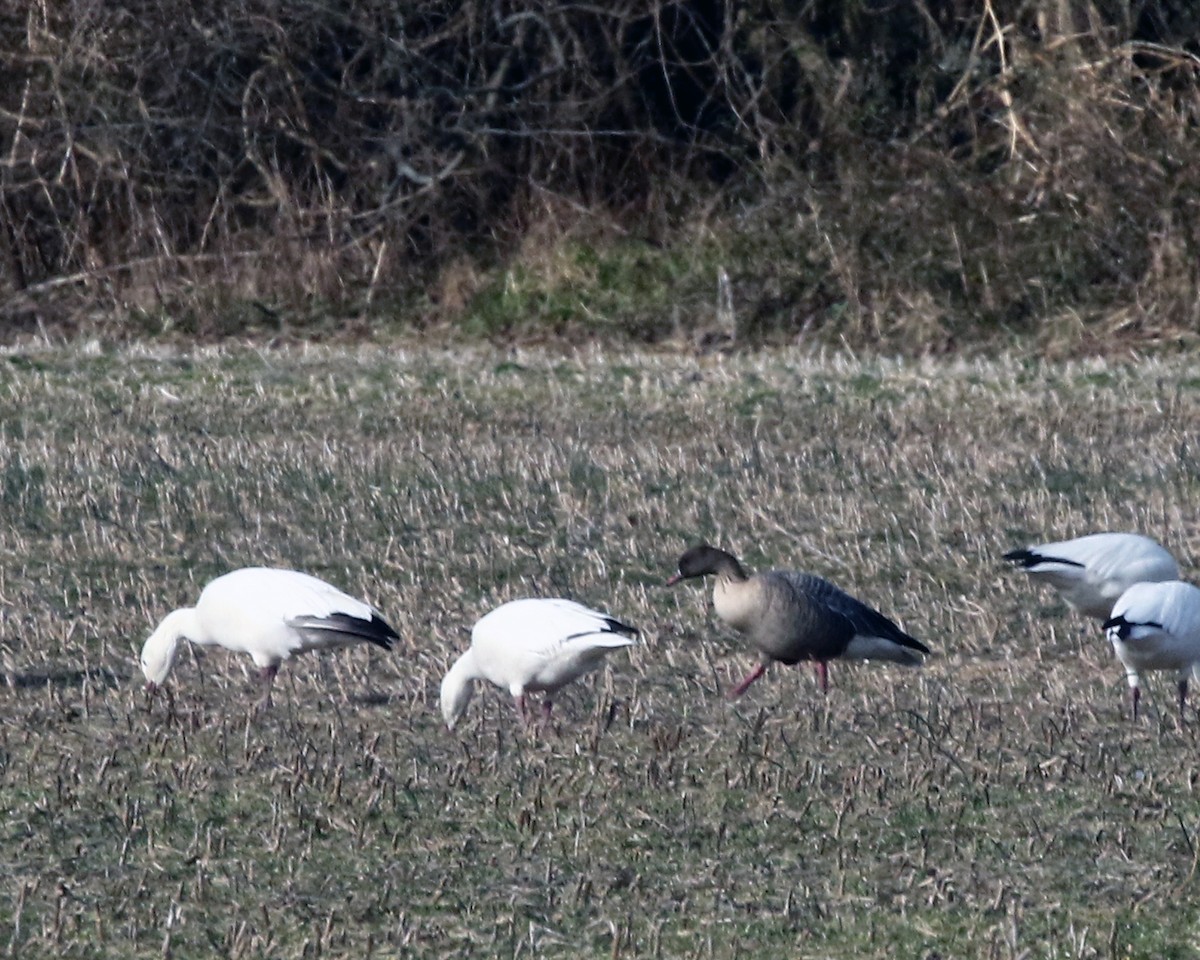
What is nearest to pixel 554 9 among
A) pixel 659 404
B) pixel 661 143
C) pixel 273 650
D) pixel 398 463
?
pixel 661 143

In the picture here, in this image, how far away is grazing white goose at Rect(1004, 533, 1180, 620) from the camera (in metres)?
6.39

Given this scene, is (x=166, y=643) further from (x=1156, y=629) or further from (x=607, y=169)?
(x=607, y=169)

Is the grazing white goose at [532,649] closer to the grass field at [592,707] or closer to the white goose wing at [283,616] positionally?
the grass field at [592,707]

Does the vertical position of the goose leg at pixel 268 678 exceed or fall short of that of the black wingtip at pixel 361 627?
it falls short

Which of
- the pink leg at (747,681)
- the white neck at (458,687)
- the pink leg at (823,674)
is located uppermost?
the white neck at (458,687)

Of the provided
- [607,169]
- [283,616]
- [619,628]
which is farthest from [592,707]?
[607,169]

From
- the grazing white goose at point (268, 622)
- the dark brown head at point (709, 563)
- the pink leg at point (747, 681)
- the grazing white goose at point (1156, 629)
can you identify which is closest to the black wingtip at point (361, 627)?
the grazing white goose at point (268, 622)

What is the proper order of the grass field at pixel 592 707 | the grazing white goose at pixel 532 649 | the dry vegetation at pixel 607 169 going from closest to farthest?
the grass field at pixel 592 707 < the grazing white goose at pixel 532 649 < the dry vegetation at pixel 607 169

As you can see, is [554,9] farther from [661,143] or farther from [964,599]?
[964,599]

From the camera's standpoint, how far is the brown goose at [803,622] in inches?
235

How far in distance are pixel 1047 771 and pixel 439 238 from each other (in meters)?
12.4

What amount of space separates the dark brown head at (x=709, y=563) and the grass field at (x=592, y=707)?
29cm

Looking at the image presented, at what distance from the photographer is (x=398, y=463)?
9.39m

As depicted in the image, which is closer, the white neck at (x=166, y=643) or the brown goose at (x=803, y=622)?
the white neck at (x=166, y=643)
